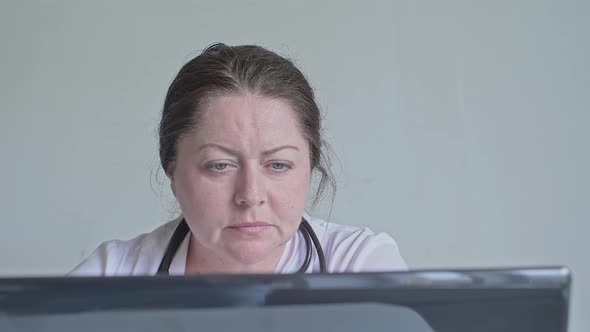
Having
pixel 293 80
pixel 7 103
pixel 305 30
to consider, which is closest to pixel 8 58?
pixel 7 103

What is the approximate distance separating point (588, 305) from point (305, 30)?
1.16 metres

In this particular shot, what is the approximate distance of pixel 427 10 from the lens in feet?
6.54

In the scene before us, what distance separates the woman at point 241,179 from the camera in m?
0.93

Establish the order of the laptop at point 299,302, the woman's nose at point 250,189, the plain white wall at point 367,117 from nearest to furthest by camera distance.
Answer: the laptop at point 299,302 < the woman's nose at point 250,189 < the plain white wall at point 367,117

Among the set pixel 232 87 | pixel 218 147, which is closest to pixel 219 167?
pixel 218 147

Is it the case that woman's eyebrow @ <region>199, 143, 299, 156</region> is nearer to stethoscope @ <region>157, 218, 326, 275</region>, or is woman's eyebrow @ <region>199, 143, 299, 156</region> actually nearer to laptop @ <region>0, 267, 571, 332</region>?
stethoscope @ <region>157, 218, 326, 275</region>

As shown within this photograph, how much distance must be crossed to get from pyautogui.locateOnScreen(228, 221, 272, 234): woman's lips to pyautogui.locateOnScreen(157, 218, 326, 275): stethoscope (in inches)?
5.8

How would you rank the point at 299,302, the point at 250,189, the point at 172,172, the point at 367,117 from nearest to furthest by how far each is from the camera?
the point at 299,302
the point at 250,189
the point at 172,172
the point at 367,117

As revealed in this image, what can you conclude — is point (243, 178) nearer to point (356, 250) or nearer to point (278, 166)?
point (278, 166)

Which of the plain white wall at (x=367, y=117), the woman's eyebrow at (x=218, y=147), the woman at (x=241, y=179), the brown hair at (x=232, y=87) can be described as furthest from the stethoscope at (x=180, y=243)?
the plain white wall at (x=367, y=117)

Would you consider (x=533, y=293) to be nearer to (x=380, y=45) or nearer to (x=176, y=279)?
(x=176, y=279)

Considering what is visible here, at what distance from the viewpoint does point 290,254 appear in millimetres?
1120

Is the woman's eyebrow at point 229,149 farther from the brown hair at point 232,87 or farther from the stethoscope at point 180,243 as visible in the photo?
the stethoscope at point 180,243

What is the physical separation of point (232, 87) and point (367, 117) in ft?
3.37
